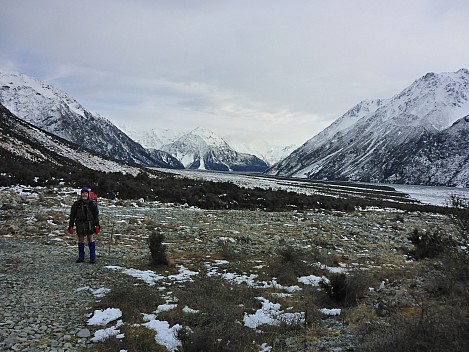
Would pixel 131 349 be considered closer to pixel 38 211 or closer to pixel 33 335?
pixel 33 335

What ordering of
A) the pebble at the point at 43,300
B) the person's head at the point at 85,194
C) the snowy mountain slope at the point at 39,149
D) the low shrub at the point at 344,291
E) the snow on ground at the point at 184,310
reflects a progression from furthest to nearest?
the snowy mountain slope at the point at 39,149 < the person's head at the point at 85,194 < the low shrub at the point at 344,291 < the snow on ground at the point at 184,310 < the pebble at the point at 43,300

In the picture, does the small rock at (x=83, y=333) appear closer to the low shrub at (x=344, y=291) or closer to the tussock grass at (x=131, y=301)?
the tussock grass at (x=131, y=301)

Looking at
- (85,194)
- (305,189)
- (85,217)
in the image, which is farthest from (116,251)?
(305,189)

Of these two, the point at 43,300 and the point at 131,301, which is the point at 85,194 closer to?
the point at 43,300

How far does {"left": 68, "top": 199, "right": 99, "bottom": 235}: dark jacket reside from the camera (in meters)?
11.3

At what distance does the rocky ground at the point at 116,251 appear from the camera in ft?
21.0

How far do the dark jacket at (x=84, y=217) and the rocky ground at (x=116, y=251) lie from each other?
980 mm

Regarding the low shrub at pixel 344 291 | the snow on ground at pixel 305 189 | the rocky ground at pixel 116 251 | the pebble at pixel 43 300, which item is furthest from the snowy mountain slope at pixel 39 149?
the low shrub at pixel 344 291

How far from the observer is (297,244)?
55.6 feet

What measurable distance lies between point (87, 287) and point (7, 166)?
90.4ft

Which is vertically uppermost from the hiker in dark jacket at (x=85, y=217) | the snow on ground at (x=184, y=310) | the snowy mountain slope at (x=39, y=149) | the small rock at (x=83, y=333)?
the snowy mountain slope at (x=39, y=149)

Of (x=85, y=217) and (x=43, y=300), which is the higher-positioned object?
(x=85, y=217)

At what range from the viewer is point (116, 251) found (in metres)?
12.9

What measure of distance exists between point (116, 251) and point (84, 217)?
2066mm
